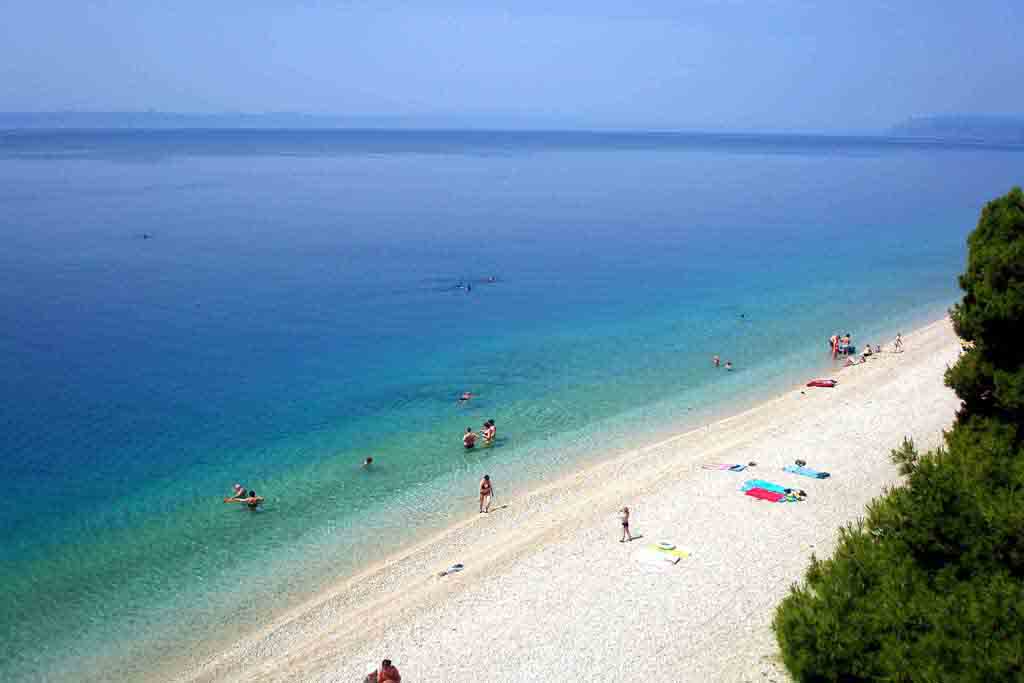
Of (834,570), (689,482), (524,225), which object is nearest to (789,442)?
(689,482)

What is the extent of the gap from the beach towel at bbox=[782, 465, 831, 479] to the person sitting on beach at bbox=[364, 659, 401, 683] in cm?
1326

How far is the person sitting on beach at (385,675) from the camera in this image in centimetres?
1452

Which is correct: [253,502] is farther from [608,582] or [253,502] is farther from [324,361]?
[324,361]

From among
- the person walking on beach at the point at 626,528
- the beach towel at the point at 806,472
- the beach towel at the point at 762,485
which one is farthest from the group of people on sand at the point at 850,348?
the person walking on beach at the point at 626,528

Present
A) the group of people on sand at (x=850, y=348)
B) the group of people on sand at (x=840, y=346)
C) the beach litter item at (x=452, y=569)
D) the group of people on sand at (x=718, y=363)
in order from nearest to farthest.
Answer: the beach litter item at (x=452, y=569) < the group of people on sand at (x=718, y=363) < the group of people on sand at (x=850, y=348) < the group of people on sand at (x=840, y=346)

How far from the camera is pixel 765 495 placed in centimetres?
2180

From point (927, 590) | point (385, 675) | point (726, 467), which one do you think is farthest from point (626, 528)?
point (927, 590)

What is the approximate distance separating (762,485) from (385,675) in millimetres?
12121

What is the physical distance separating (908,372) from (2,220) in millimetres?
73765

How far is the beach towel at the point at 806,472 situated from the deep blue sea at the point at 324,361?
6.13 meters

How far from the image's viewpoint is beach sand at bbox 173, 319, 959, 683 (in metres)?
15.5

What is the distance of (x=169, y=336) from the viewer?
4097 cm

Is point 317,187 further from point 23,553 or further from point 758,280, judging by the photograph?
point 23,553

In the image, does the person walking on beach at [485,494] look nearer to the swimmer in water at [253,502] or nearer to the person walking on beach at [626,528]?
the person walking on beach at [626,528]
